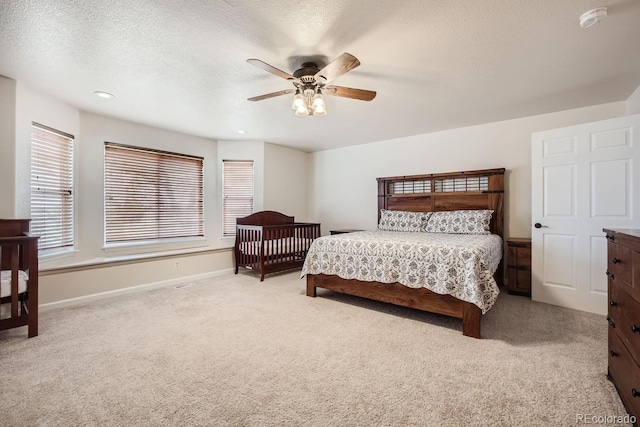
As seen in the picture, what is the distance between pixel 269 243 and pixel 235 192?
1339 mm

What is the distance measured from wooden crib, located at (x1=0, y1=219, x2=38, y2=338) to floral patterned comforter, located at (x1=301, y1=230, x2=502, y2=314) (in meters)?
2.51

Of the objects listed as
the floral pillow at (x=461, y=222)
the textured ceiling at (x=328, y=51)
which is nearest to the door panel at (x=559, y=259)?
the floral pillow at (x=461, y=222)

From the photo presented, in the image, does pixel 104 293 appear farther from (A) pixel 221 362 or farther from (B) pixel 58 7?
(B) pixel 58 7

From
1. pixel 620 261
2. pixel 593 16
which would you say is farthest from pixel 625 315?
pixel 593 16

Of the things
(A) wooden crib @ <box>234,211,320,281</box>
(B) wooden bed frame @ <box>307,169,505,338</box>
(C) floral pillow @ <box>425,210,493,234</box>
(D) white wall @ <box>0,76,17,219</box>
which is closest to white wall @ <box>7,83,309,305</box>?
(D) white wall @ <box>0,76,17,219</box>

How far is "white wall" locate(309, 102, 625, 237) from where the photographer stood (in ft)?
12.2

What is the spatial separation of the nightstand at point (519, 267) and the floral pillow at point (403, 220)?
44.1 inches

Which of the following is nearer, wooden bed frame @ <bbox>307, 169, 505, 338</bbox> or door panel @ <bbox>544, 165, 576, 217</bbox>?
wooden bed frame @ <bbox>307, 169, 505, 338</bbox>

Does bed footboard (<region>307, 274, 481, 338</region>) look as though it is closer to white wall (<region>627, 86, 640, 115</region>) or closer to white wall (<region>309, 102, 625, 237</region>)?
white wall (<region>309, 102, 625, 237</region>)

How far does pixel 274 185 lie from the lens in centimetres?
536

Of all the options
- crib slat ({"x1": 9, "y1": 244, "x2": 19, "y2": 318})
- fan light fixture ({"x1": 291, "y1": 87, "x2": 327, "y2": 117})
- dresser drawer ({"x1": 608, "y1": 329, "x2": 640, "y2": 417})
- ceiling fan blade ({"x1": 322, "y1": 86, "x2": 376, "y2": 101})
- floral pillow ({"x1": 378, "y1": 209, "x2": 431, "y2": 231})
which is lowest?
dresser drawer ({"x1": 608, "y1": 329, "x2": 640, "y2": 417})

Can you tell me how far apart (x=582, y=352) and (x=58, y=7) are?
413 cm

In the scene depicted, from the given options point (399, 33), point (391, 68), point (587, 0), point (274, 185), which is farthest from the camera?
point (274, 185)

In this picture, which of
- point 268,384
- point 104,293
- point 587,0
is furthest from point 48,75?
point 587,0
